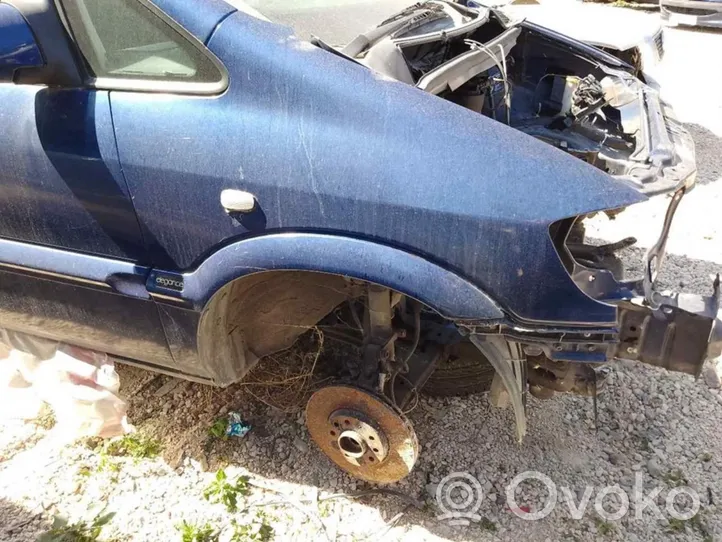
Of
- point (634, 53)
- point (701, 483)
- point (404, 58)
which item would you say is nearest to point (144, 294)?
point (404, 58)

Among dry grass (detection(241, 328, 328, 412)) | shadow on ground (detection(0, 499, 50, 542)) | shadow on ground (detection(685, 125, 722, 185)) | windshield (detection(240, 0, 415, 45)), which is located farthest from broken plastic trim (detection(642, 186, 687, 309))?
shadow on ground (detection(685, 125, 722, 185))

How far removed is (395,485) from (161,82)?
1.75 metres

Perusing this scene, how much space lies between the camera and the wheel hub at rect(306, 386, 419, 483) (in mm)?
2113

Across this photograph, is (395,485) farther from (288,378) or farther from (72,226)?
(72,226)

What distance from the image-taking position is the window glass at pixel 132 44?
1797 millimetres

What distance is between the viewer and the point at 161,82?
184 cm

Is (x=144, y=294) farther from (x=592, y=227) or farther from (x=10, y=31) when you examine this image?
(x=592, y=227)

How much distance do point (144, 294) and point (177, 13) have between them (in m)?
0.91

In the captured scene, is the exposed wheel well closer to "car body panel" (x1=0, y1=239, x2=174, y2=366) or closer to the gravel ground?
"car body panel" (x1=0, y1=239, x2=174, y2=366)

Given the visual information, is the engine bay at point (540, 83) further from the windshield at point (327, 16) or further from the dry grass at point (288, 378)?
the dry grass at point (288, 378)

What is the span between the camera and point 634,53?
324 cm

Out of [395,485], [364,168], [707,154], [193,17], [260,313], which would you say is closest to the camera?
[364,168]

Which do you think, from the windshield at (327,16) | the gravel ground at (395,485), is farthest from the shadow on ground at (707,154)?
the windshield at (327,16)

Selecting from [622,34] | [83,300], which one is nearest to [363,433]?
[83,300]
